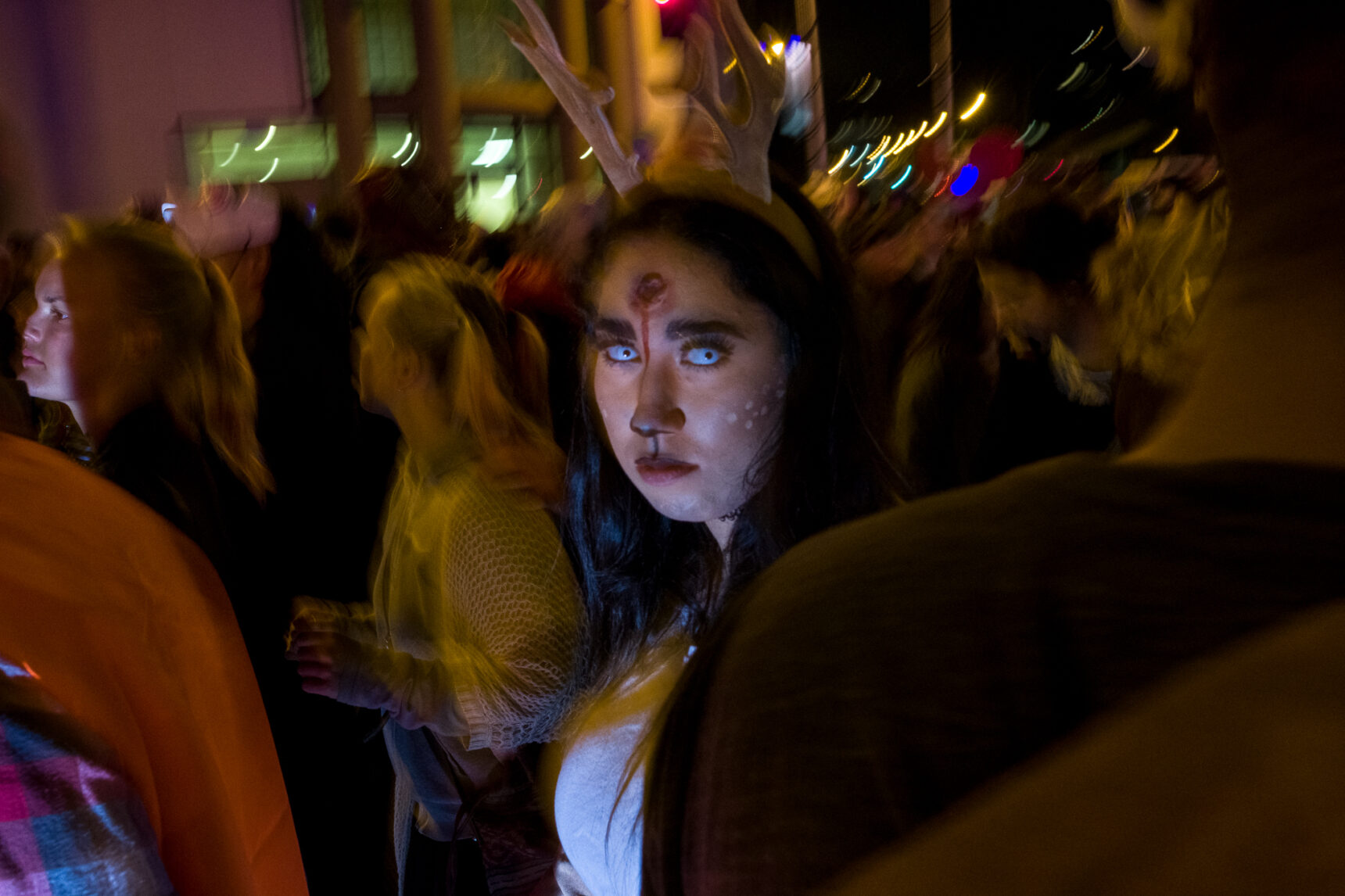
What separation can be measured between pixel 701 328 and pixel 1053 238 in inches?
78.6

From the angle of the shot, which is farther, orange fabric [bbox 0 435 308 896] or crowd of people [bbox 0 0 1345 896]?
orange fabric [bbox 0 435 308 896]

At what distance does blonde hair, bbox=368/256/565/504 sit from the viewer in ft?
7.26

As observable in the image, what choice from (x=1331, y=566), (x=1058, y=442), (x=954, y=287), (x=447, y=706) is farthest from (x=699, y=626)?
(x=954, y=287)

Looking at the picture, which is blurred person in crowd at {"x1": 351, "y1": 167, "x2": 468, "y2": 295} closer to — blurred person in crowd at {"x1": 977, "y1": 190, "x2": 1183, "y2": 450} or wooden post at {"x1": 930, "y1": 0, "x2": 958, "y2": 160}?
blurred person in crowd at {"x1": 977, "y1": 190, "x2": 1183, "y2": 450}

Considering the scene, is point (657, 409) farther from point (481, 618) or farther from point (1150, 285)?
point (1150, 285)

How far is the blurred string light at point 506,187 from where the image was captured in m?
11.4

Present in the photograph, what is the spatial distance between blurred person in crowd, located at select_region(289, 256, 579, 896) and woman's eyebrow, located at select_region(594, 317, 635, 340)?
1.99 ft

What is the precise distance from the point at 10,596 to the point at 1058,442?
269cm

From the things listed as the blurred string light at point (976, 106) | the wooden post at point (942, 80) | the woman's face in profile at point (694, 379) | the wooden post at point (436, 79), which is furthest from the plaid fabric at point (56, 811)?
the wooden post at point (436, 79)

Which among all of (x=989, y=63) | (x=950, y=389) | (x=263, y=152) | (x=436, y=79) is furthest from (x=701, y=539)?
(x=436, y=79)

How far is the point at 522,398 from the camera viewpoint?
8.58 ft

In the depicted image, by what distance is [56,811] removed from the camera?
0.94m

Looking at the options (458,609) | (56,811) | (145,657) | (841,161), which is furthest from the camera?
(841,161)

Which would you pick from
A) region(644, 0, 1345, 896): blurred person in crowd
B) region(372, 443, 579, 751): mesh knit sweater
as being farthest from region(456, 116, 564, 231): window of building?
region(644, 0, 1345, 896): blurred person in crowd
